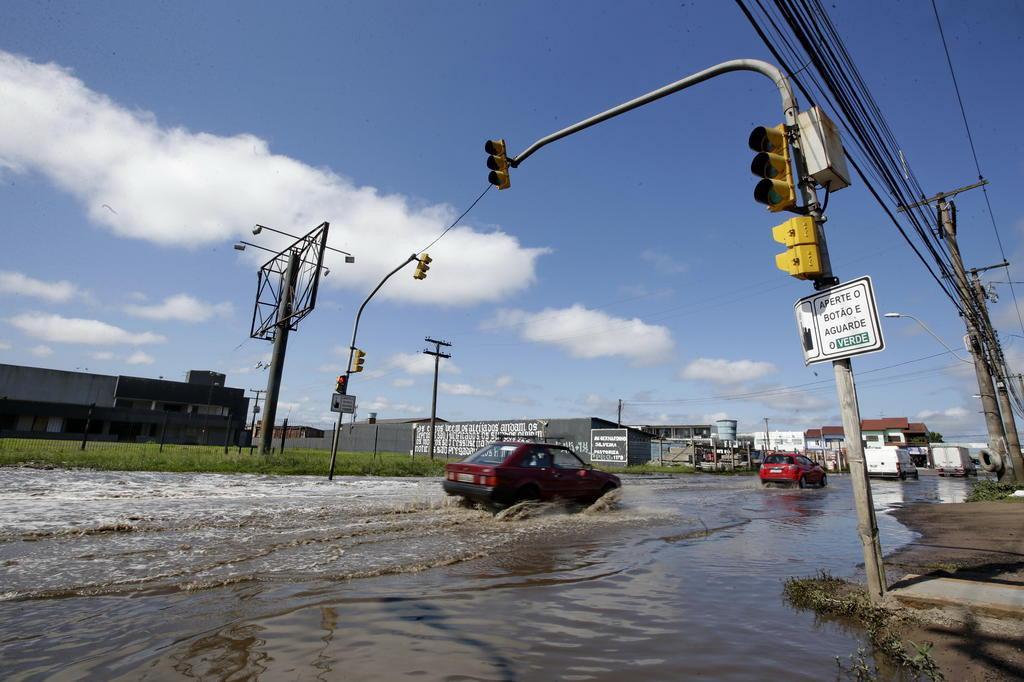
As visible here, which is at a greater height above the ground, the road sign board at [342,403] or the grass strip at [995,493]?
the road sign board at [342,403]

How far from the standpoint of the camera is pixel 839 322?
15.3 feet

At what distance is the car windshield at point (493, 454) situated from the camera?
32.1ft

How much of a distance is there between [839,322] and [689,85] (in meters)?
3.67

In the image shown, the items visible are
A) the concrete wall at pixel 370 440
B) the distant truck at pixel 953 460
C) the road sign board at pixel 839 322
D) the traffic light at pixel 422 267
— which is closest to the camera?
the road sign board at pixel 839 322

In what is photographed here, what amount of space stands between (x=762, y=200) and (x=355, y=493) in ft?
35.2

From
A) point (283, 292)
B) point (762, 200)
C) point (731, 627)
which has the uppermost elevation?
point (283, 292)

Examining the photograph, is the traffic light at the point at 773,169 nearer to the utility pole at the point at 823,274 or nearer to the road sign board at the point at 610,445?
the utility pole at the point at 823,274

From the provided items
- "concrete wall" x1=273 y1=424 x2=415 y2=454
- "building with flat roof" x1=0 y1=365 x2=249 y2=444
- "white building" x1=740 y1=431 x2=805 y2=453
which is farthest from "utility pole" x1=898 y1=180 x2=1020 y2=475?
"white building" x1=740 y1=431 x2=805 y2=453

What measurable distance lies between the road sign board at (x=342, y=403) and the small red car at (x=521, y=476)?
8.23 meters

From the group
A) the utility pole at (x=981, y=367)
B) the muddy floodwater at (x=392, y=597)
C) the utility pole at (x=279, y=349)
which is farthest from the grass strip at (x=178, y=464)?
the utility pole at (x=981, y=367)

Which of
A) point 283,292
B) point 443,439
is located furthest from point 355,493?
point 443,439

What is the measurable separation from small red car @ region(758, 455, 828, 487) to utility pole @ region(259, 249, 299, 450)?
20.0 metres

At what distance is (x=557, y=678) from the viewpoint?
112 inches

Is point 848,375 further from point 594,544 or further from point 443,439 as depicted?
point 443,439
